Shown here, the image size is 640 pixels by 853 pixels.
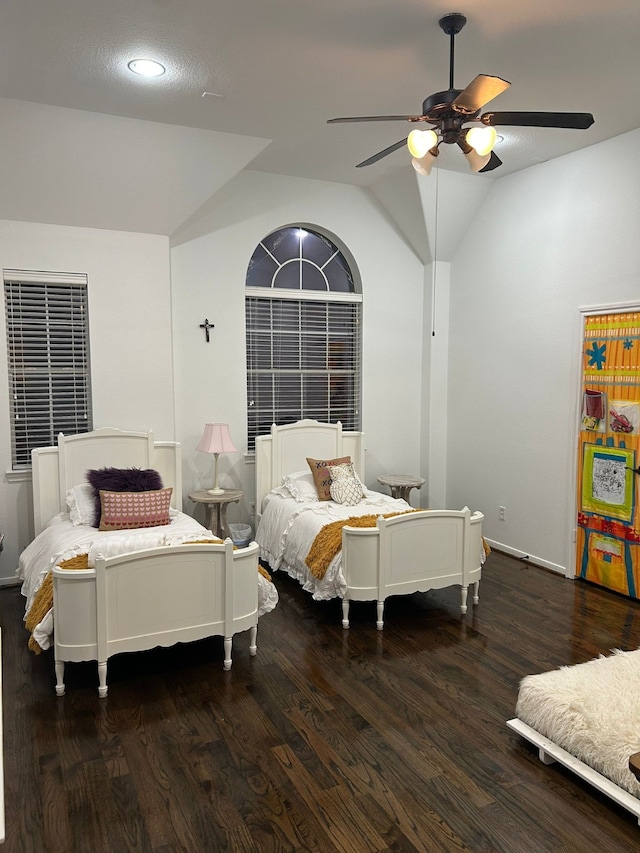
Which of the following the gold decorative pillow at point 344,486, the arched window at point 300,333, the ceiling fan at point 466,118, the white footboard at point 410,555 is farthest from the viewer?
the arched window at point 300,333

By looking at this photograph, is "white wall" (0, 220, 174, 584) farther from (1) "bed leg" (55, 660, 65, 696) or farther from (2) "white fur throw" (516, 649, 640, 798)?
(2) "white fur throw" (516, 649, 640, 798)

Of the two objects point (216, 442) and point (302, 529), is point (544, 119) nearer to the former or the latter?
point (302, 529)

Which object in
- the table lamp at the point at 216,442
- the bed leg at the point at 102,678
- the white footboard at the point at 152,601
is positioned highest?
the table lamp at the point at 216,442

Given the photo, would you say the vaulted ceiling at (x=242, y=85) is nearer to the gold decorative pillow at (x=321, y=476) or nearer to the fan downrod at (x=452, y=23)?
the fan downrod at (x=452, y=23)

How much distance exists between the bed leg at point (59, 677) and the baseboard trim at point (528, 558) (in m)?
3.77

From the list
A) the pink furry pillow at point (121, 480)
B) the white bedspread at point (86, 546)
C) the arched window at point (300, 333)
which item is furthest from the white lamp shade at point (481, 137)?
the pink furry pillow at point (121, 480)

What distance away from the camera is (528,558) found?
5438 millimetres

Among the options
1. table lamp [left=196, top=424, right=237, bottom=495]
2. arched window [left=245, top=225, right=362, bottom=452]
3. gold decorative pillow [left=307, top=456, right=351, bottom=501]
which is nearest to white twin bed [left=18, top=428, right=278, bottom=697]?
table lamp [left=196, top=424, right=237, bottom=495]

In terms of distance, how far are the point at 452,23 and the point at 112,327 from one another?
322 cm

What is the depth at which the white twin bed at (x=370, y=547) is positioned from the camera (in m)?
3.98

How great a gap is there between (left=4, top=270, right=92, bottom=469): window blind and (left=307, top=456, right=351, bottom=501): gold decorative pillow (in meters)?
1.83

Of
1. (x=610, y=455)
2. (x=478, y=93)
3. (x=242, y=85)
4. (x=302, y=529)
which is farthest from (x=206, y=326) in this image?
(x=610, y=455)

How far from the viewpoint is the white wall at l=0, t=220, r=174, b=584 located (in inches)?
186

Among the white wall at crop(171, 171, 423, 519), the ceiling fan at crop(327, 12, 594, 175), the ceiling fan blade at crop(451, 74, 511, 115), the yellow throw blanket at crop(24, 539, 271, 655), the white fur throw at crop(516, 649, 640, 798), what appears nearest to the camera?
the white fur throw at crop(516, 649, 640, 798)
